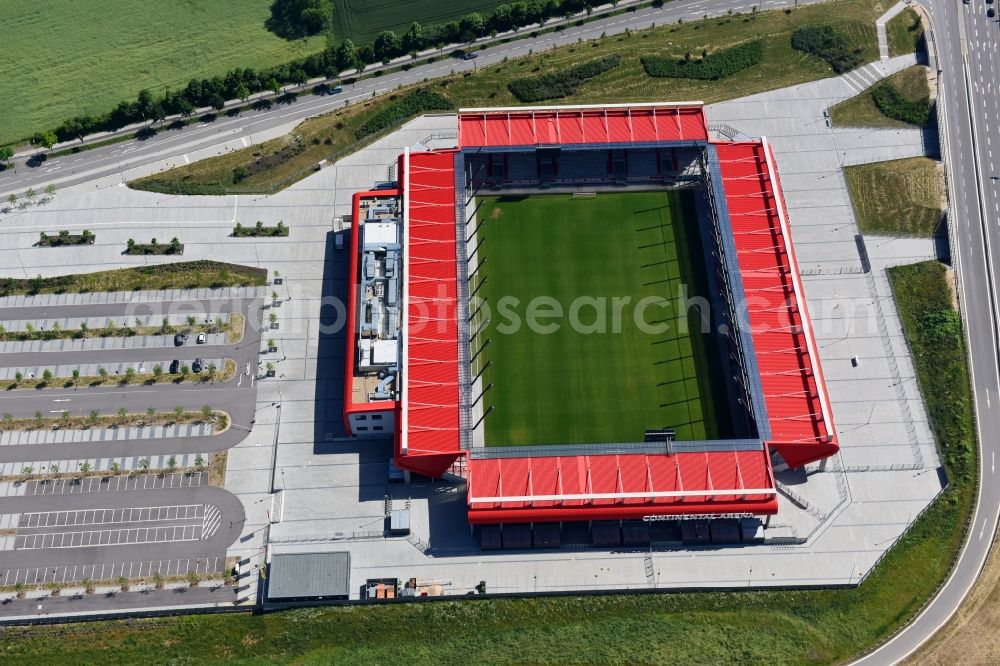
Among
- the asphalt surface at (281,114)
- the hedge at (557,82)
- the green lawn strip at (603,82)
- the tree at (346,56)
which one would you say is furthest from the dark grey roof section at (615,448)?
the tree at (346,56)

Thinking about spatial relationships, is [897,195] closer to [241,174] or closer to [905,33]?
[905,33]

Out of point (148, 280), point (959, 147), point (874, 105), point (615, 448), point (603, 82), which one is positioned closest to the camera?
point (615, 448)

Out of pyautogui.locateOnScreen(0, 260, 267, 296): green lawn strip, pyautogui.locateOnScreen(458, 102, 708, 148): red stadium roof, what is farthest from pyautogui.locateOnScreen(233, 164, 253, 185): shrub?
pyautogui.locateOnScreen(458, 102, 708, 148): red stadium roof

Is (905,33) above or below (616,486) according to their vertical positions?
above

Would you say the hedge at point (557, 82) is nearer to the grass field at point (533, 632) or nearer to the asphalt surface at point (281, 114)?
the asphalt surface at point (281, 114)

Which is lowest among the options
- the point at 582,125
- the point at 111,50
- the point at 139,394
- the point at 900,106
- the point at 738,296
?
the point at 139,394

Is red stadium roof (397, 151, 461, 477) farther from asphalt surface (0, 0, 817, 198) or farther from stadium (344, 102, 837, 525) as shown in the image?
asphalt surface (0, 0, 817, 198)

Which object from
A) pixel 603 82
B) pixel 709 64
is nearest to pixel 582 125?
pixel 603 82

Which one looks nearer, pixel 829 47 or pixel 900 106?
pixel 900 106
